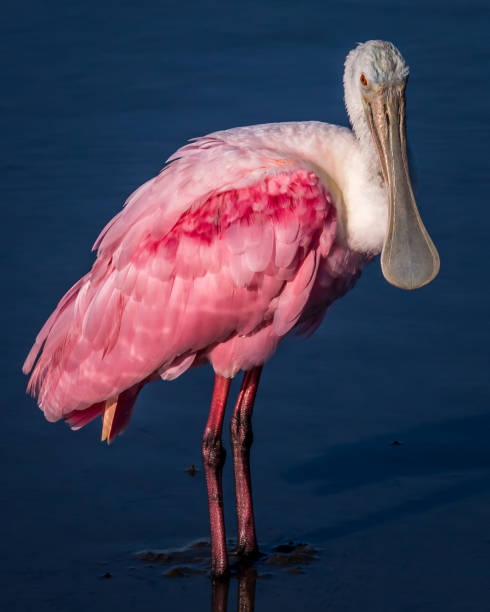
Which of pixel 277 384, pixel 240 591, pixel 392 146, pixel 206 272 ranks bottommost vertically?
pixel 240 591

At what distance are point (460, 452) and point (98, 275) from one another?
2012mm

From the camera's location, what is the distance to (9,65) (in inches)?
513

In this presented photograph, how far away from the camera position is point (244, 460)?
6.79m

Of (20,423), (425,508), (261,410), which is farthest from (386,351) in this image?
(20,423)

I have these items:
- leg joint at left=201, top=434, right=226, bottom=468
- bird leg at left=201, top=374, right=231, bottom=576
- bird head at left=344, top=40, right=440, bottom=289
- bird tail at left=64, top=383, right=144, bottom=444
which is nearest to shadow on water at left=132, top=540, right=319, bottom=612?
bird leg at left=201, top=374, right=231, bottom=576

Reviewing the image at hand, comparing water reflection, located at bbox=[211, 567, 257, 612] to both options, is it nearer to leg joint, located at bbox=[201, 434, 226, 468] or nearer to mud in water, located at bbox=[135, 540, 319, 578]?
mud in water, located at bbox=[135, 540, 319, 578]

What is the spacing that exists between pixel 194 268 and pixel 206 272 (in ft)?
0.19

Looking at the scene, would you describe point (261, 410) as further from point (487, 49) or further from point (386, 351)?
point (487, 49)

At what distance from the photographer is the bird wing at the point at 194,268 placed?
6.45 m

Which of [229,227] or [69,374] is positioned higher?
[229,227]

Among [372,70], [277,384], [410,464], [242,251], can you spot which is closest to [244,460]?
[410,464]

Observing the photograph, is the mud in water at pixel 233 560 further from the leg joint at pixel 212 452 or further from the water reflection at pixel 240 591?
the leg joint at pixel 212 452

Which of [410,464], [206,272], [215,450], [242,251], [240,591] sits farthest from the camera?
[410,464]

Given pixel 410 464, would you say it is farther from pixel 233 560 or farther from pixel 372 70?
pixel 372 70
